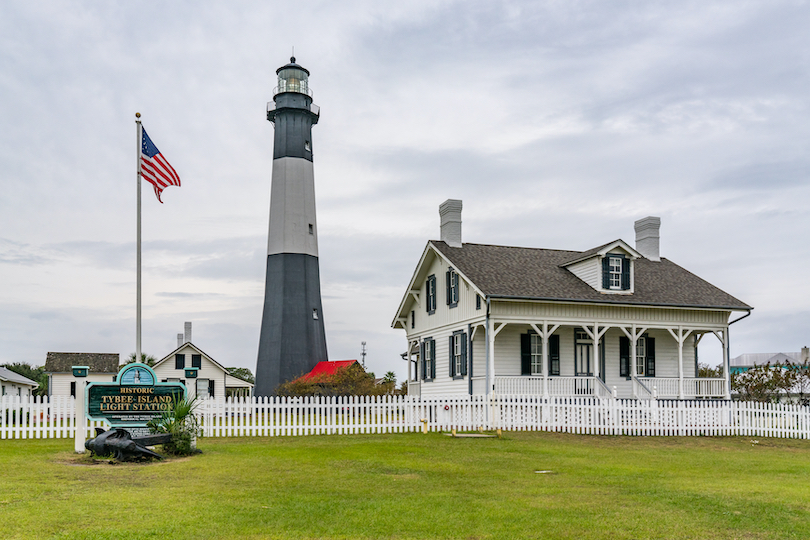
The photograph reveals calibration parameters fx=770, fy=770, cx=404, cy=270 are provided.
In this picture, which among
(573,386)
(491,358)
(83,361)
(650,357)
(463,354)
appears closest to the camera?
(491,358)

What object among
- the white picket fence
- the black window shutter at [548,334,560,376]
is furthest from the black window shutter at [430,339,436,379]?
the white picket fence

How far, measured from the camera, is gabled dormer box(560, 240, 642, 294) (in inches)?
1054

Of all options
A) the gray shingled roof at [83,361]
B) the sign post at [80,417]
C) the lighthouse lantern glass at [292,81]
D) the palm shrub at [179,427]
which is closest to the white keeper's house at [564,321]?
the palm shrub at [179,427]

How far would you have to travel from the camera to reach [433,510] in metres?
9.17

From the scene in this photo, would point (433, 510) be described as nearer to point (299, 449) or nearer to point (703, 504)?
point (703, 504)

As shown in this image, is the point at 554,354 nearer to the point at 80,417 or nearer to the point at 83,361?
the point at 80,417

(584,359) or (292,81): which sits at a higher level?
(292,81)

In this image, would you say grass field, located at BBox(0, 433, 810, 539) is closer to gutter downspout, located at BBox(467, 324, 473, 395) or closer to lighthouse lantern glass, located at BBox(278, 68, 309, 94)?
gutter downspout, located at BBox(467, 324, 473, 395)

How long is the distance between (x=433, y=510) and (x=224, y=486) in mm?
3315

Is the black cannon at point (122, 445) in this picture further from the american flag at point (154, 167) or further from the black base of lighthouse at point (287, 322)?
the black base of lighthouse at point (287, 322)

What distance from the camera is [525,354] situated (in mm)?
26656

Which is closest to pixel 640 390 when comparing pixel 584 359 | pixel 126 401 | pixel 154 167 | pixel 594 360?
pixel 584 359

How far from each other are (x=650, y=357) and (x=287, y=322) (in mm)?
18684

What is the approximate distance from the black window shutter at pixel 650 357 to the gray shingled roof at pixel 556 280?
6.53 ft
